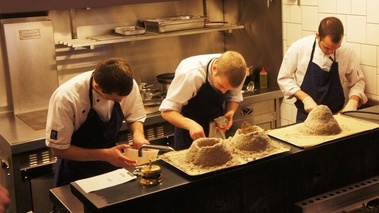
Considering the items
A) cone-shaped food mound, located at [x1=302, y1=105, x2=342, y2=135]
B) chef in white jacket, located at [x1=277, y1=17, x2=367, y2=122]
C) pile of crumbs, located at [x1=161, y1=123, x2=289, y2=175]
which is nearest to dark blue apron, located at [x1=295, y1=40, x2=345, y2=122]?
chef in white jacket, located at [x1=277, y1=17, x2=367, y2=122]

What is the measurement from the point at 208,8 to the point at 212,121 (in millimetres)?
1824

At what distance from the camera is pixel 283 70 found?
379cm

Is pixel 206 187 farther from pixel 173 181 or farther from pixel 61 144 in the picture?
pixel 61 144

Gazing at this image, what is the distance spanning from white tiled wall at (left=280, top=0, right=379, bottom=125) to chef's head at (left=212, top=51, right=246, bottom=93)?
1.26 meters

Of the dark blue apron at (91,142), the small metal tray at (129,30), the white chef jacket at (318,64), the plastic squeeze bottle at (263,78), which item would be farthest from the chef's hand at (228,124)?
the plastic squeeze bottle at (263,78)

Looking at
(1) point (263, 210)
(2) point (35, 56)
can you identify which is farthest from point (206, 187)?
(2) point (35, 56)

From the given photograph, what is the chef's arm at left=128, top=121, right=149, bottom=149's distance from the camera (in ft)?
9.55

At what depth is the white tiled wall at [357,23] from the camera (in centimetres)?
361

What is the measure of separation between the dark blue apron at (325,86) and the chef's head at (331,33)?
20 centimetres

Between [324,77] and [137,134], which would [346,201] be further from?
[324,77]

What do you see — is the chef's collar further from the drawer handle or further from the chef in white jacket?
the drawer handle

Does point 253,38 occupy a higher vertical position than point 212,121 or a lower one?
higher

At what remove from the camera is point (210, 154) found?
1918mm

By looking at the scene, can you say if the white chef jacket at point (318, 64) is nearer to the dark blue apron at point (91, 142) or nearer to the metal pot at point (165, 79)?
the metal pot at point (165, 79)
